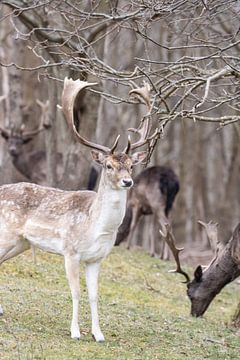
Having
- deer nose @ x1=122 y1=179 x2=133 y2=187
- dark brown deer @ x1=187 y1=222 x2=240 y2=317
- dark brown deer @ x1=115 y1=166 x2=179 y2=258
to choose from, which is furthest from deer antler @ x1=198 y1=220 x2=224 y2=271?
dark brown deer @ x1=115 y1=166 x2=179 y2=258

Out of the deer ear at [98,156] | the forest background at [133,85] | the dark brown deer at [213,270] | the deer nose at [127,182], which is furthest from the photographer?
the dark brown deer at [213,270]

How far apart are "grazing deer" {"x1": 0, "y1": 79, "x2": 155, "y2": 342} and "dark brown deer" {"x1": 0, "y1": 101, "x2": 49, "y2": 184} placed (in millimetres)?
11105

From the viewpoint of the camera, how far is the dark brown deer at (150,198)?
18062mm

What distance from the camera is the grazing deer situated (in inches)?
344

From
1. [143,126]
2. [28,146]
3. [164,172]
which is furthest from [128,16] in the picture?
[28,146]

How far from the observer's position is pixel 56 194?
30.9ft

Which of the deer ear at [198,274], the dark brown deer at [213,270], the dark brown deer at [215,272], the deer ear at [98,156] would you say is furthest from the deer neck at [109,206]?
the deer ear at [198,274]

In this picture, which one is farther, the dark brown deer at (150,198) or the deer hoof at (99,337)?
the dark brown deer at (150,198)

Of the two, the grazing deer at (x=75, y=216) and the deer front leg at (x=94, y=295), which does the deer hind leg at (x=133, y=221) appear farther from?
the deer front leg at (x=94, y=295)

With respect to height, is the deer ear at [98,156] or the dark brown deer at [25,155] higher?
the deer ear at [98,156]

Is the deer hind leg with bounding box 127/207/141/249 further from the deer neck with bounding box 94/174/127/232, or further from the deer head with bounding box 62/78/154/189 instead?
the deer neck with bounding box 94/174/127/232

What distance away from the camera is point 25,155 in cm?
2123

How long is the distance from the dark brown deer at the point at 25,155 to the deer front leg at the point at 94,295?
1145 cm

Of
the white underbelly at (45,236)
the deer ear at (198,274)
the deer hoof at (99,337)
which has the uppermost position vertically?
the white underbelly at (45,236)
